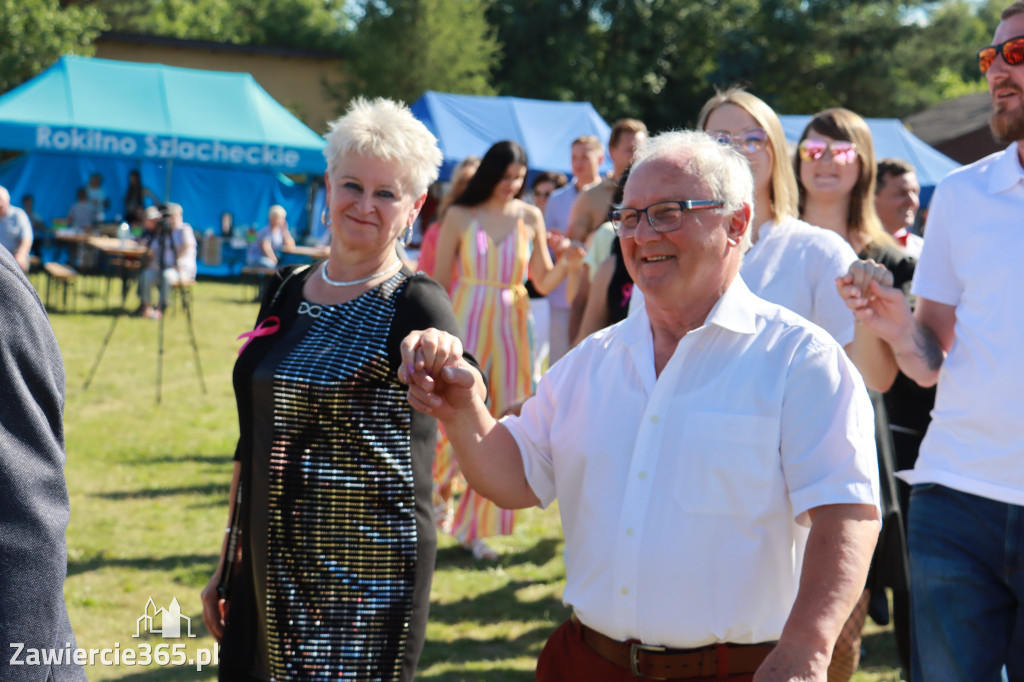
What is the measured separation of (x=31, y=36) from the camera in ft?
90.1

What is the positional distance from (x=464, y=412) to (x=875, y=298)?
1205 mm

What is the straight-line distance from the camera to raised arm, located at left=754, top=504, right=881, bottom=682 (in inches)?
72.1

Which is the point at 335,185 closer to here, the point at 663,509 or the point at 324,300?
A: the point at 324,300

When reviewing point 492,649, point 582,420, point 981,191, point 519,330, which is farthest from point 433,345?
point 519,330

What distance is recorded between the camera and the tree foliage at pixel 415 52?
36188 millimetres

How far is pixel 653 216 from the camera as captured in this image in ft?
7.22

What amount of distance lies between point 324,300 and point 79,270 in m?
20.1

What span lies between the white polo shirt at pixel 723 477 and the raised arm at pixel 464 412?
211 mm

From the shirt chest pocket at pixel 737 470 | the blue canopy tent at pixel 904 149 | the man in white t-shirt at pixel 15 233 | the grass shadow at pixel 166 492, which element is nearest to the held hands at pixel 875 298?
the shirt chest pocket at pixel 737 470

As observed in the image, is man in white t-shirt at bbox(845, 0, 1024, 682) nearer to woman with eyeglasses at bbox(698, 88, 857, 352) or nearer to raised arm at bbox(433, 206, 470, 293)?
woman with eyeglasses at bbox(698, 88, 857, 352)

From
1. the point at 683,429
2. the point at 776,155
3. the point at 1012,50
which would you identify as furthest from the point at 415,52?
the point at 683,429

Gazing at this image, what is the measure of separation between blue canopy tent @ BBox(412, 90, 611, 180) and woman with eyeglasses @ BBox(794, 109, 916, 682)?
15224 mm

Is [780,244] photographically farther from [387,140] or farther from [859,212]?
[387,140]

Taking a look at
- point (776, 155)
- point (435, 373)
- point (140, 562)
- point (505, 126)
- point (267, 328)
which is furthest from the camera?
point (505, 126)
